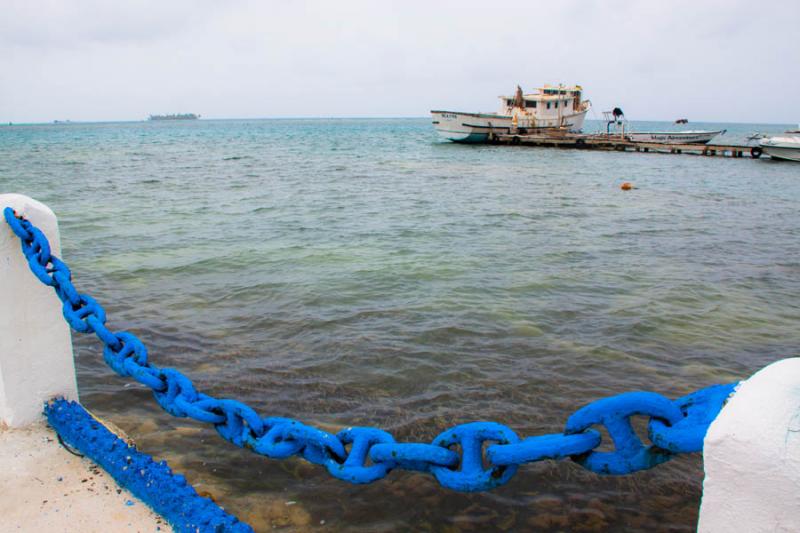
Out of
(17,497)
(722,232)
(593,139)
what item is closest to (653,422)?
(17,497)

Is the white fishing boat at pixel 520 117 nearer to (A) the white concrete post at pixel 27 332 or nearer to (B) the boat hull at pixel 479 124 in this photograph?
(B) the boat hull at pixel 479 124

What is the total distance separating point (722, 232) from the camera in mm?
14734

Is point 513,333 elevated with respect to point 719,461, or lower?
lower

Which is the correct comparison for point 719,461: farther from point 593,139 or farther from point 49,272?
point 593,139

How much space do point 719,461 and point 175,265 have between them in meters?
9.91

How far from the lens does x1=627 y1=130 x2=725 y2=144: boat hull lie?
4984 centimetres

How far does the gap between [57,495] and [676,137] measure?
57.0 metres

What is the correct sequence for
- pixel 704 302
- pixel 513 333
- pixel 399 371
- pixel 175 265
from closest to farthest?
pixel 399 371
pixel 513 333
pixel 704 302
pixel 175 265

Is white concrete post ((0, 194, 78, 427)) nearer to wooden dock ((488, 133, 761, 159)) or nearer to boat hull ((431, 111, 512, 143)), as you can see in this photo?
wooden dock ((488, 133, 761, 159))

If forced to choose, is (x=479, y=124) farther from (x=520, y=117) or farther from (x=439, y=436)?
(x=439, y=436)

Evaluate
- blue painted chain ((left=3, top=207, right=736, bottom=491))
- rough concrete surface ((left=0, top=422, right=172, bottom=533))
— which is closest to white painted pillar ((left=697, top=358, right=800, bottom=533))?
blue painted chain ((left=3, top=207, right=736, bottom=491))

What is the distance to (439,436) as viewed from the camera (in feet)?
5.95

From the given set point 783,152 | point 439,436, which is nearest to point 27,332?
point 439,436

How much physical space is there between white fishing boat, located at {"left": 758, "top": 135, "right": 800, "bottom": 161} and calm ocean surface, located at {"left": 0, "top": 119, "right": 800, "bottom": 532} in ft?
80.9
